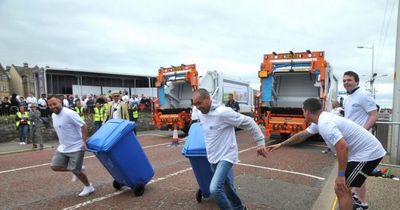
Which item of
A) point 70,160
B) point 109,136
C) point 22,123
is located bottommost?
point 22,123

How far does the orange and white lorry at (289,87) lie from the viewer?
11.0m

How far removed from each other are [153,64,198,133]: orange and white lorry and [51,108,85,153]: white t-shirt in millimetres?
8129

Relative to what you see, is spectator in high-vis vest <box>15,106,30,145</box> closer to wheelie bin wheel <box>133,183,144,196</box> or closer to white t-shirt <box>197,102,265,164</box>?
wheelie bin wheel <box>133,183,144,196</box>

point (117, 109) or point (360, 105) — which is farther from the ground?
point (360, 105)

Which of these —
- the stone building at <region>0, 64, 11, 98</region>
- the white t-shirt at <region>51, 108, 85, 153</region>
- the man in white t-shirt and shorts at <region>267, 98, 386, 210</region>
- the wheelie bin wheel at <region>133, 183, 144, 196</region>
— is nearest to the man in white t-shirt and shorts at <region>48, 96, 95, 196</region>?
the white t-shirt at <region>51, 108, 85, 153</region>

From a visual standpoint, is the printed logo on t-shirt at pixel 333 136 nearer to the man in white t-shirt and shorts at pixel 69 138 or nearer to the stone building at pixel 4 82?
→ the man in white t-shirt and shorts at pixel 69 138

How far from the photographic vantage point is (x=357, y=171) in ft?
11.4

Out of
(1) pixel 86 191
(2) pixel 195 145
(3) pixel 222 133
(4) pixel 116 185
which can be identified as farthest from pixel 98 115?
(3) pixel 222 133

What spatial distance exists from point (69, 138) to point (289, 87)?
9233 mm

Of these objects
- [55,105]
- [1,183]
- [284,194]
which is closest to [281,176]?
[284,194]

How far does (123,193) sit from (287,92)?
28.5 feet

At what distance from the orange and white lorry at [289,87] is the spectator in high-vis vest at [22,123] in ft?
28.5

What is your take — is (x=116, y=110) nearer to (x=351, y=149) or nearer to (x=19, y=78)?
(x=351, y=149)

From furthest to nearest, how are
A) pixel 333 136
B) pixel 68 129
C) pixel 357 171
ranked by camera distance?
1. pixel 68 129
2. pixel 357 171
3. pixel 333 136
